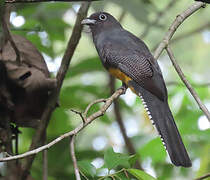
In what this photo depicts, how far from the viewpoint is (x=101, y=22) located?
5.02m

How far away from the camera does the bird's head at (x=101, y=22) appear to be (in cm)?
496

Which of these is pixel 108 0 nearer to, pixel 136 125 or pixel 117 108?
pixel 117 108

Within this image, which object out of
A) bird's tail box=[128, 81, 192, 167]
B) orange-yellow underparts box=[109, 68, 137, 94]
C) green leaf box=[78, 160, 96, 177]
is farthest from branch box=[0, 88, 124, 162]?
orange-yellow underparts box=[109, 68, 137, 94]

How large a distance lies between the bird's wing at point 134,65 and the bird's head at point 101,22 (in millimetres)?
586

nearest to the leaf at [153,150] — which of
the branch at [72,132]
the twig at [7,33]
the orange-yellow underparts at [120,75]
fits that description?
the orange-yellow underparts at [120,75]

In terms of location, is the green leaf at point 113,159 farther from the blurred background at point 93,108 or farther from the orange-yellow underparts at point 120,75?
the orange-yellow underparts at point 120,75

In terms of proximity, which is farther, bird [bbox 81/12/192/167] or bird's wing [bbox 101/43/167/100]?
bird's wing [bbox 101/43/167/100]

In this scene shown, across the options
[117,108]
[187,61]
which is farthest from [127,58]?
[187,61]

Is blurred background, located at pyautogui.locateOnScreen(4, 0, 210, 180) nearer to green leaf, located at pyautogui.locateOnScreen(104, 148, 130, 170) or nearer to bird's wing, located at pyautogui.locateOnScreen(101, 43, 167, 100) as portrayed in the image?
bird's wing, located at pyautogui.locateOnScreen(101, 43, 167, 100)

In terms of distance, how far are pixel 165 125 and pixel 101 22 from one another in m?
2.04

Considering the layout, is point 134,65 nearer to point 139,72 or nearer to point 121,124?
point 139,72

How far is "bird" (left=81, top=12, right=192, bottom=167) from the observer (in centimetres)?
308

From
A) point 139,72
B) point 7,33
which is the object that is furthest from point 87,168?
point 139,72

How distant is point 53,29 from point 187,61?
9.78 feet
